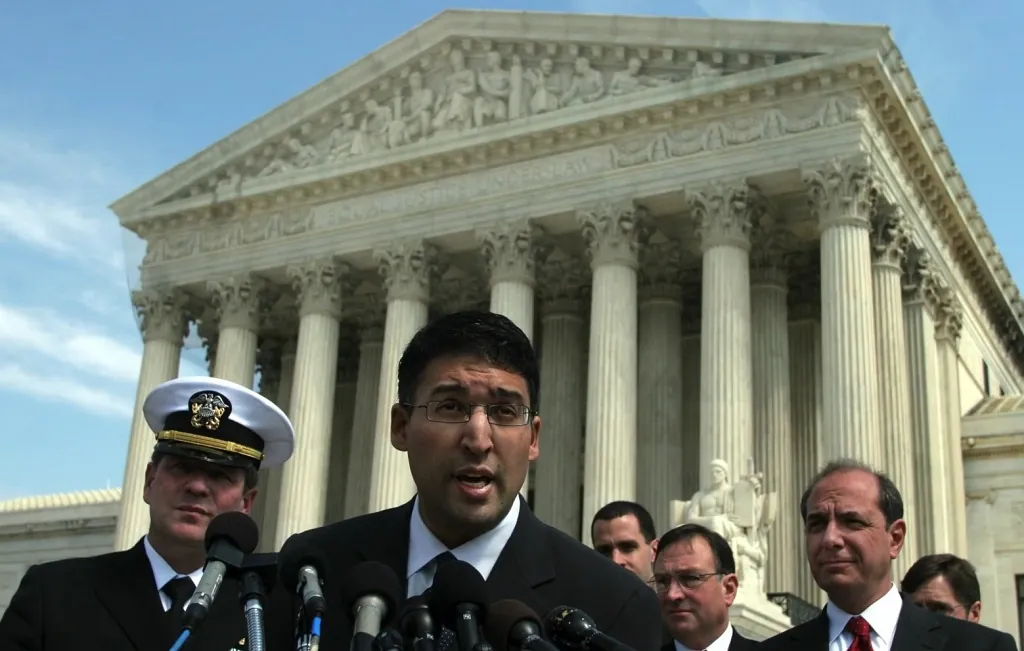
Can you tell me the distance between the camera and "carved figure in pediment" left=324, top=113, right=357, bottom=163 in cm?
3569

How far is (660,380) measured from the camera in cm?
3309

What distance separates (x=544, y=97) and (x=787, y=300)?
879 cm

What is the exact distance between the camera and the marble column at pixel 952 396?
103ft

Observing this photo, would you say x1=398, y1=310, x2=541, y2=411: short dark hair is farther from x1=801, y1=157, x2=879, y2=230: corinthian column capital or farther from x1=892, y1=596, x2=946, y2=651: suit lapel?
x1=801, y1=157, x2=879, y2=230: corinthian column capital

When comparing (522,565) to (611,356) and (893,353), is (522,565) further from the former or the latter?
(893,353)

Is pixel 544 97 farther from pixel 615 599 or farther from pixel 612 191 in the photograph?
pixel 615 599

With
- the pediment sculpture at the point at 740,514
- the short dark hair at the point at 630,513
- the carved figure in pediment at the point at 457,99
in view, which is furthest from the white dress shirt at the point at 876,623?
the carved figure in pediment at the point at 457,99

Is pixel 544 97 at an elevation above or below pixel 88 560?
above

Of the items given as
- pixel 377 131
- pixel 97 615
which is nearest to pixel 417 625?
pixel 97 615

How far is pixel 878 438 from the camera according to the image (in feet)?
86.0

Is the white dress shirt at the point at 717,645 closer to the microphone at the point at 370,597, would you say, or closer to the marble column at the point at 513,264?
the microphone at the point at 370,597

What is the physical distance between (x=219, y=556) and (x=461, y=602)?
982 mm

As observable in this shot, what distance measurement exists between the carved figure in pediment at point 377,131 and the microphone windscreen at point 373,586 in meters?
32.2

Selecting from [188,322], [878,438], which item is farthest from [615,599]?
[188,322]
